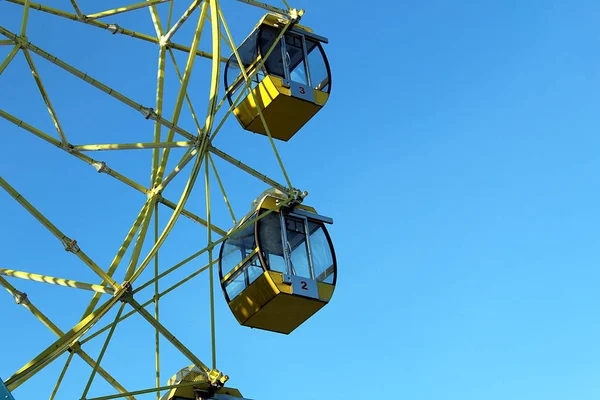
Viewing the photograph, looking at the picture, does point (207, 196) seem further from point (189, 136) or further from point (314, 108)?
point (314, 108)

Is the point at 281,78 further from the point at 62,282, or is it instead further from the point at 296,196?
the point at 62,282

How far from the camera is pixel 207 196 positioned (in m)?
21.3

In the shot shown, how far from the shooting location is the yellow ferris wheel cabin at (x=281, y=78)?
2436 centimetres

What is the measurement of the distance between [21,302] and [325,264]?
5.50 m

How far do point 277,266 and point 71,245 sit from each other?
11.9 feet

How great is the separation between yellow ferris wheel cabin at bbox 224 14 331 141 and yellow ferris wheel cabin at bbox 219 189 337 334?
85.7 inches

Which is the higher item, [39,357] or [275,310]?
[275,310]

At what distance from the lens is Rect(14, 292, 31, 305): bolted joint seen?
68.9ft

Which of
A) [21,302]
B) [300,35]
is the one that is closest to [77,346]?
[21,302]

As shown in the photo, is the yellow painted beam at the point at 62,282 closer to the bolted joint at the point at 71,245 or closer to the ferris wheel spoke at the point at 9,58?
the bolted joint at the point at 71,245

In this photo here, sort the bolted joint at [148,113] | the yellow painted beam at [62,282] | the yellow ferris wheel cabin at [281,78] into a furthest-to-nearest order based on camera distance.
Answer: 1. the yellow ferris wheel cabin at [281,78]
2. the bolted joint at [148,113]
3. the yellow painted beam at [62,282]

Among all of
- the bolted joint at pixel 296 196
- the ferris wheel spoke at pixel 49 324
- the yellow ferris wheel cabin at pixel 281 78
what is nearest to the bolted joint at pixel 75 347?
the ferris wheel spoke at pixel 49 324

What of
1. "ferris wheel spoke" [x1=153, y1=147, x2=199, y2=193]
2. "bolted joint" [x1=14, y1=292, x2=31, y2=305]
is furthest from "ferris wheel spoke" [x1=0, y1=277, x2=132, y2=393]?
"ferris wheel spoke" [x1=153, y1=147, x2=199, y2=193]

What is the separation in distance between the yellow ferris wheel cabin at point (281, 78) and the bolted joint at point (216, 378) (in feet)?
17.5
